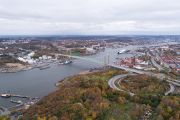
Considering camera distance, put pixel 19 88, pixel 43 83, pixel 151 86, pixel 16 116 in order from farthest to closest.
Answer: pixel 43 83, pixel 19 88, pixel 151 86, pixel 16 116

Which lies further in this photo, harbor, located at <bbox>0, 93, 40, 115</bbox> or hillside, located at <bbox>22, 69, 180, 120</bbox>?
harbor, located at <bbox>0, 93, 40, 115</bbox>

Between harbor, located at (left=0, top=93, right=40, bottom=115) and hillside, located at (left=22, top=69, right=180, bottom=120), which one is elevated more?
hillside, located at (left=22, top=69, right=180, bottom=120)

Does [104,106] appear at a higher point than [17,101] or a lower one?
higher

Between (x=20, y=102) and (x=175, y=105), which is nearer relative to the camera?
(x=175, y=105)

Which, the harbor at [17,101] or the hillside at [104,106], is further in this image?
the harbor at [17,101]

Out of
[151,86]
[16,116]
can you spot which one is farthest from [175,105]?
[16,116]

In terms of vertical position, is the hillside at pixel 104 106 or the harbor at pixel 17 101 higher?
the hillside at pixel 104 106

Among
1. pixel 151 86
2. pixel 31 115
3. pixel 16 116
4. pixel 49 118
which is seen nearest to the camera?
pixel 49 118

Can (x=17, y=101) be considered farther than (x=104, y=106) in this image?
Yes

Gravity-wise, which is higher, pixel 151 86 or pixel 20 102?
pixel 151 86

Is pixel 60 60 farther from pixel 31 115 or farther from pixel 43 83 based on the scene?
pixel 31 115
